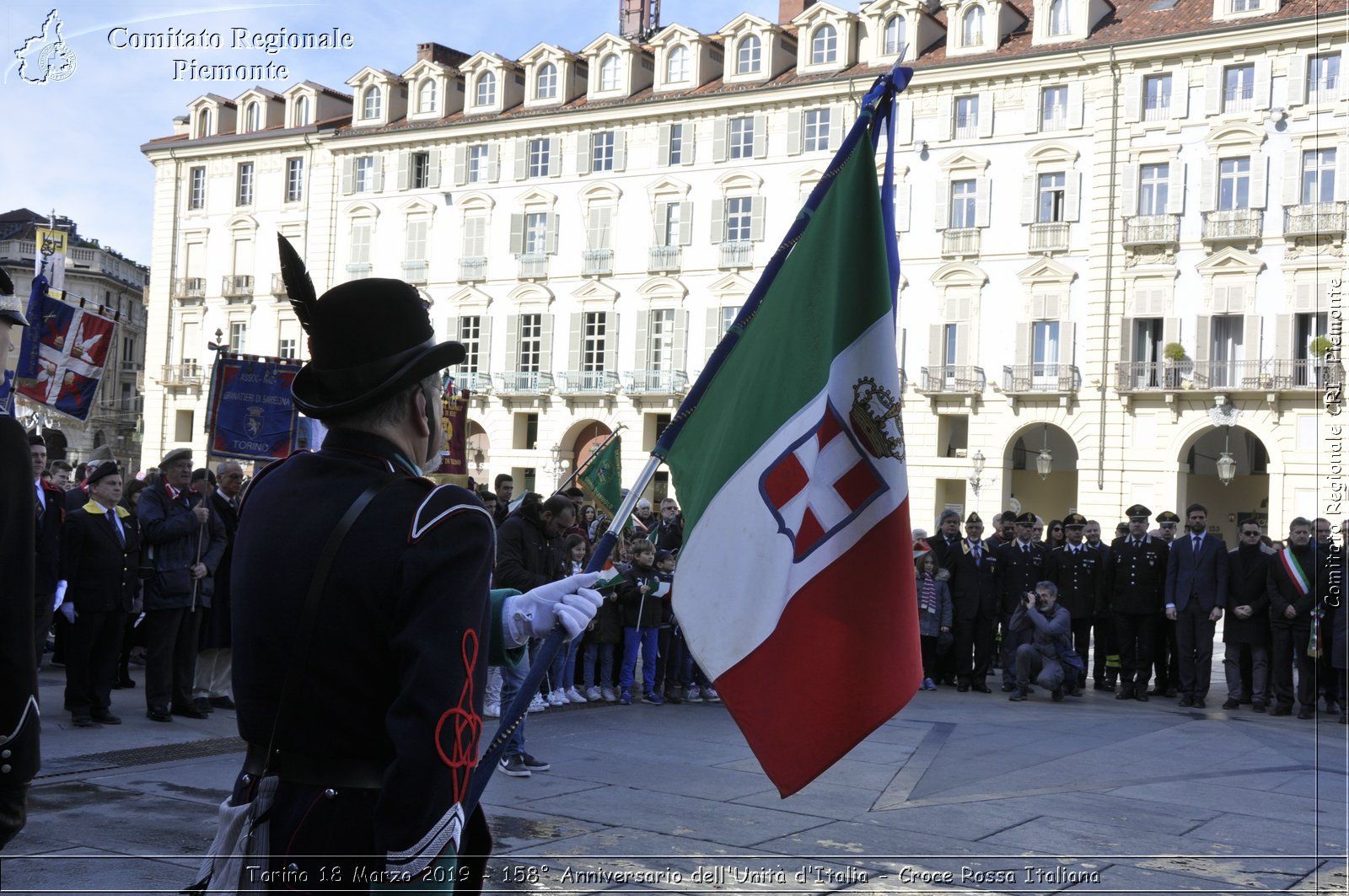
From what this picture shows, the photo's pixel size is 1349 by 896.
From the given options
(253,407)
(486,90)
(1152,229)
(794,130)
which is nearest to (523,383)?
(486,90)

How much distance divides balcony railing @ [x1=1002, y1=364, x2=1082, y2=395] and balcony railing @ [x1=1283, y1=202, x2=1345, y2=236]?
6486 millimetres

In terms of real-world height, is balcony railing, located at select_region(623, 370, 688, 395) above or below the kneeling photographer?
above

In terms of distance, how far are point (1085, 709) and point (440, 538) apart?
12296 mm

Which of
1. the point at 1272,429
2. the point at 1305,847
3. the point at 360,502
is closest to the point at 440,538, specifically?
the point at 360,502

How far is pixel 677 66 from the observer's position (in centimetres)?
4491

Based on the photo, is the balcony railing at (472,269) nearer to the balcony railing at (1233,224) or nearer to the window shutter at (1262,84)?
the balcony railing at (1233,224)

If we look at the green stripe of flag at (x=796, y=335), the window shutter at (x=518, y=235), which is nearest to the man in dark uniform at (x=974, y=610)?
the green stripe of flag at (x=796, y=335)

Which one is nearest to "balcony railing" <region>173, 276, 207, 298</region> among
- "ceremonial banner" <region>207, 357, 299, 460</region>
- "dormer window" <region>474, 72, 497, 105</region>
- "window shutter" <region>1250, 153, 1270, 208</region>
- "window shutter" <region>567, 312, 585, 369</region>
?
"dormer window" <region>474, 72, 497, 105</region>

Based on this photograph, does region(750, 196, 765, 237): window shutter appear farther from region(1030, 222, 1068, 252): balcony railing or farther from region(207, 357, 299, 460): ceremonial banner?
region(207, 357, 299, 460): ceremonial banner

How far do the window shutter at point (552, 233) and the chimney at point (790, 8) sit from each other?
1005 centimetres

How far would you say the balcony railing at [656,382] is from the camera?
43094 millimetres

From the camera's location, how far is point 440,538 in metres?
2.30

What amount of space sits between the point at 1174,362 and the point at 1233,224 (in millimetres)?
3843

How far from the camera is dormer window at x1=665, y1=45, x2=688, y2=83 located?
4462 cm
